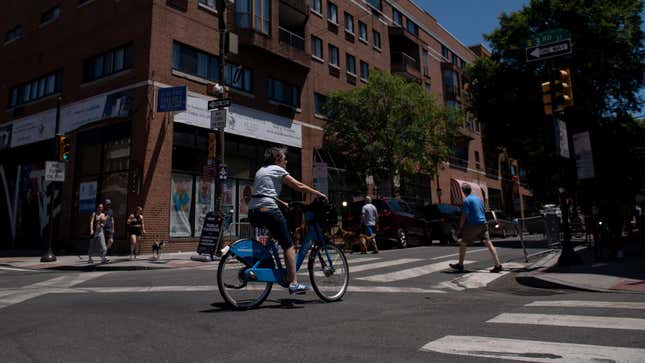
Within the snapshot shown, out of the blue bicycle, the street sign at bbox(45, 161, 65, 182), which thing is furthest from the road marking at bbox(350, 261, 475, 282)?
the street sign at bbox(45, 161, 65, 182)

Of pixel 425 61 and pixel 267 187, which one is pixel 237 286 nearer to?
pixel 267 187

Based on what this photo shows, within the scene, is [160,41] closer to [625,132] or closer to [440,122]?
[440,122]

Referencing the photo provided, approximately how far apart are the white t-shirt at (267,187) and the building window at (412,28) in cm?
3556

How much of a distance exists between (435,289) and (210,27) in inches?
654

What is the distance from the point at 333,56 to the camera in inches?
1121

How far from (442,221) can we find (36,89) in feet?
65.3

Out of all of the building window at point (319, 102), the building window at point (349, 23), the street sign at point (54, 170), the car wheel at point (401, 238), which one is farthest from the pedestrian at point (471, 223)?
the building window at point (349, 23)

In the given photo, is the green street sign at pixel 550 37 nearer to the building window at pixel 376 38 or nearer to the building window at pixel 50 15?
the building window at pixel 50 15

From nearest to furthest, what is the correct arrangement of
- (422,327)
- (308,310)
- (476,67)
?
1. (422,327)
2. (308,310)
3. (476,67)

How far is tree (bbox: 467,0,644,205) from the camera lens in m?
20.6

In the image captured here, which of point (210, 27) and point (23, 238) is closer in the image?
point (210, 27)

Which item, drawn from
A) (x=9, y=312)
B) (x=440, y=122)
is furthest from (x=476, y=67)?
(x=9, y=312)

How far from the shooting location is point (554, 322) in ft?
14.3

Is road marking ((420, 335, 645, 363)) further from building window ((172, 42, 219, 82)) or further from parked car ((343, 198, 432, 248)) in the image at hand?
building window ((172, 42, 219, 82))
